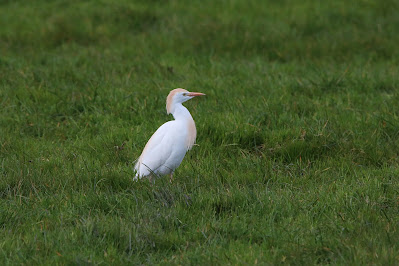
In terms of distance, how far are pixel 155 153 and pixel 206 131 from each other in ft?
3.51

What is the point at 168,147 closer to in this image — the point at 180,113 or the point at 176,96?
the point at 180,113

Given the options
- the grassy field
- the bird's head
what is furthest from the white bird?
the grassy field

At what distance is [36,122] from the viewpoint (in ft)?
21.8

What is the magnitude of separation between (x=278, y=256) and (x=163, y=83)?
14.1 feet

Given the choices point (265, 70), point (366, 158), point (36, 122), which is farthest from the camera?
point (265, 70)

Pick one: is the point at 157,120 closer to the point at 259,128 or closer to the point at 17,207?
the point at 259,128

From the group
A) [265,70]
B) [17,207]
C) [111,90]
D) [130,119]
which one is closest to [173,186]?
[17,207]

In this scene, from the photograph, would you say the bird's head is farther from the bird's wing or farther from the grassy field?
the grassy field

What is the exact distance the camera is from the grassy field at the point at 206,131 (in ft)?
13.2

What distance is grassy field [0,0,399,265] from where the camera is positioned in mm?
4035

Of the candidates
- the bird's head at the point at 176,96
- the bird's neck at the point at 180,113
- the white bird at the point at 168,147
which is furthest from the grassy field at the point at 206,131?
the bird's head at the point at 176,96

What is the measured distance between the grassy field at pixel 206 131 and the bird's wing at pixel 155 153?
0.70ft

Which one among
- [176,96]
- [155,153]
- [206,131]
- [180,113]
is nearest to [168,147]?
[155,153]

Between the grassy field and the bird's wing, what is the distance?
21cm
